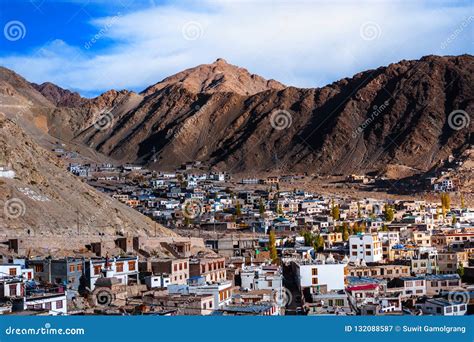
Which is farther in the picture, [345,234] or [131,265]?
[345,234]

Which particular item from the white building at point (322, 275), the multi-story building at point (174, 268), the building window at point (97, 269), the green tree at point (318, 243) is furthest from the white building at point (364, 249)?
the building window at point (97, 269)

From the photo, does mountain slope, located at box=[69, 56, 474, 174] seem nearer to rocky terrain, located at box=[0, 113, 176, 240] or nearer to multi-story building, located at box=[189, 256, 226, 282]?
rocky terrain, located at box=[0, 113, 176, 240]

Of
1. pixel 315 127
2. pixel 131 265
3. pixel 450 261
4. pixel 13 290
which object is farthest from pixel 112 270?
pixel 315 127

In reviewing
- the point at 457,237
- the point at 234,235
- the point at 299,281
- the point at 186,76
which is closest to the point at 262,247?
the point at 234,235

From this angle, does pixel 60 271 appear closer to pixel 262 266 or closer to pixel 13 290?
pixel 13 290

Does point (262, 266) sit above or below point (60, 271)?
below

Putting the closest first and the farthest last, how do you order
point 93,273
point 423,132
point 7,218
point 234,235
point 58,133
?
point 93,273, point 7,218, point 234,235, point 423,132, point 58,133

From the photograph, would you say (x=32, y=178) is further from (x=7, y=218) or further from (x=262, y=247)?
(x=262, y=247)
